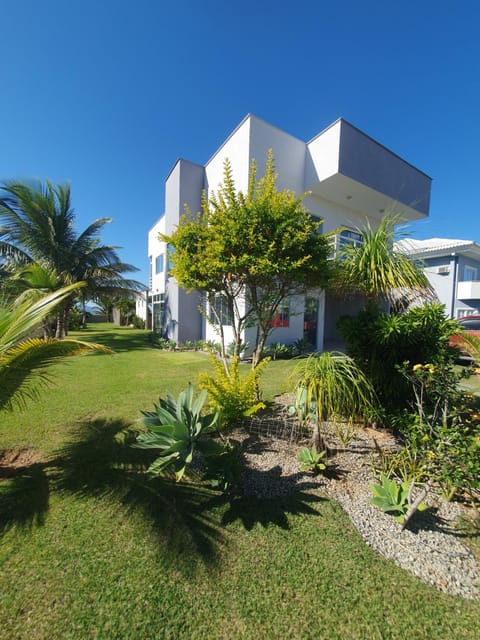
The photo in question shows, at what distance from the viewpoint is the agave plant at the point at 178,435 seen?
244cm

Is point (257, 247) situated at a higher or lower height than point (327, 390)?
higher

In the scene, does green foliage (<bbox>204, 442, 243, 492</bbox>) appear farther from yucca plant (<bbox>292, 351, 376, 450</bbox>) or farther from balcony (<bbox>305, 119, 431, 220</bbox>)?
balcony (<bbox>305, 119, 431, 220</bbox>)

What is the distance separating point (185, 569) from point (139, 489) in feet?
3.47

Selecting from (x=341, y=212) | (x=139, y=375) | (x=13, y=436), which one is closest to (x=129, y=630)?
(x=13, y=436)

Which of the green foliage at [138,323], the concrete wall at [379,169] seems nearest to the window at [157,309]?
the green foliage at [138,323]

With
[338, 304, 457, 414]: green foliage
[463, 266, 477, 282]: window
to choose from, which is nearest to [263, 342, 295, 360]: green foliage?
[338, 304, 457, 414]: green foliage

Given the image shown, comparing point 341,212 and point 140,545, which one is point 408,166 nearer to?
point 341,212

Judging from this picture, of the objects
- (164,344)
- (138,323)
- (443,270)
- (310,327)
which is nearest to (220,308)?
(164,344)

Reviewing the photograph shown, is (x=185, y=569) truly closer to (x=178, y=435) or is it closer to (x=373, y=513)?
(x=178, y=435)

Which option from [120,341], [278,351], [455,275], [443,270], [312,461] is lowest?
[120,341]

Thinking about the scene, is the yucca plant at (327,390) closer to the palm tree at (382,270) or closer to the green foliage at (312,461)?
the green foliage at (312,461)

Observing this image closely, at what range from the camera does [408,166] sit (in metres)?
12.3

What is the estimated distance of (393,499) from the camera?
2291mm

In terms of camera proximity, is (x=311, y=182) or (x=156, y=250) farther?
(x=156, y=250)
